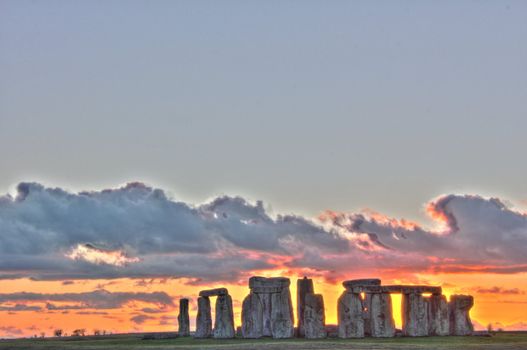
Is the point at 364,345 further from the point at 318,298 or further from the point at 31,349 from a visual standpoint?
the point at 31,349

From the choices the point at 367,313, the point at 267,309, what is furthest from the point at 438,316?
the point at 267,309

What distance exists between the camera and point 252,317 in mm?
50438

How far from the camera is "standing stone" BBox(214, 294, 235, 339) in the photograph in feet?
166

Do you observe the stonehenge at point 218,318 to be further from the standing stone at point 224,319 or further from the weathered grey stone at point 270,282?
the weathered grey stone at point 270,282

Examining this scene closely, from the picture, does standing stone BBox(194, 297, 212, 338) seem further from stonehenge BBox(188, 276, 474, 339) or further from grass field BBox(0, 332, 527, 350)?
grass field BBox(0, 332, 527, 350)

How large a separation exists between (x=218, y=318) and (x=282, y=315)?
3.21m

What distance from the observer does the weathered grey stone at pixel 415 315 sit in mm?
50375

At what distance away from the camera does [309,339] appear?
48.2 meters

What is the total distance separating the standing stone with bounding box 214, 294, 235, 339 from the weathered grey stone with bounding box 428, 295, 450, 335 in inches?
366

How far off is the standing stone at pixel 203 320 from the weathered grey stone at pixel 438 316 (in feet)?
34.4

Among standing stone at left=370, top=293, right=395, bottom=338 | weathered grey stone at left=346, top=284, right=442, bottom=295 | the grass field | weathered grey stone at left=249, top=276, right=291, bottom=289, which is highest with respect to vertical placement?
weathered grey stone at left=249, top=276, right=291, bottom=289

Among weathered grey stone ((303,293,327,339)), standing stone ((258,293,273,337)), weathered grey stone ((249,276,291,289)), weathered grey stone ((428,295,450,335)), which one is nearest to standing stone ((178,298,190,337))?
weathered grey stone ((249,276,291,289))

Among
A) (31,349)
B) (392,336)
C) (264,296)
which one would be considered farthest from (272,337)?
(31,349)

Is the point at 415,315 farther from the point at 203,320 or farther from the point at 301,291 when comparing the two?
the point at 203,320
